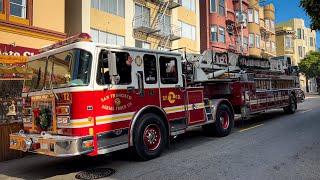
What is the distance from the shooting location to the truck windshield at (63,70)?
24.2ft

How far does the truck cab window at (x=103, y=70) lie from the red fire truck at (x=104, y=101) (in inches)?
0.8

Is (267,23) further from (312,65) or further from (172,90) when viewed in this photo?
(172,90)

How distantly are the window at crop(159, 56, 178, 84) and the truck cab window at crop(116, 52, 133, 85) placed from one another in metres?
1.15

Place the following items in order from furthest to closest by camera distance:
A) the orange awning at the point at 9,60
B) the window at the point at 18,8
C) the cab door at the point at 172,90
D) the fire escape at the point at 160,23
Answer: the fire escape at the point at 160,23
the window at the point at 18,8
the orange awning at the point at 9,60
the cab door at the point at 172,90

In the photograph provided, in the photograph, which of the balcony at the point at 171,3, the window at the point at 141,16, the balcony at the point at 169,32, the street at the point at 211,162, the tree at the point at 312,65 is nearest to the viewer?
the street at the point at 211,162

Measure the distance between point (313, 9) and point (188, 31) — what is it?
2043 centimetres

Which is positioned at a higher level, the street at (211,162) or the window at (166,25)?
the window at (166,25)

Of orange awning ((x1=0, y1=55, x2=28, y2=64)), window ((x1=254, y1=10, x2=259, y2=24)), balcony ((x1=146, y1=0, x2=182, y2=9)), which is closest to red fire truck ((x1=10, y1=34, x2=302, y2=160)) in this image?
orange awning ((x1=0, y1=55, x2=28, y2=64))

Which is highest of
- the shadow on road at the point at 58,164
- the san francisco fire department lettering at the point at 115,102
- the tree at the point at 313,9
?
the tree at the point at 313,9

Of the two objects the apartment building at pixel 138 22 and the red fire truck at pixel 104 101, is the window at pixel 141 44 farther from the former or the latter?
the red fire truck at pixel 104 101

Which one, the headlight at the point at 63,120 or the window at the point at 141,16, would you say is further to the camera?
the window at the point at 141,16

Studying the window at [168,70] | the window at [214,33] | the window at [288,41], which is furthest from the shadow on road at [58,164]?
the window at [288,41]

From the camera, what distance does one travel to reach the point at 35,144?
7.51 m

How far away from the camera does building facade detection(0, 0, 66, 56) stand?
1507cm
